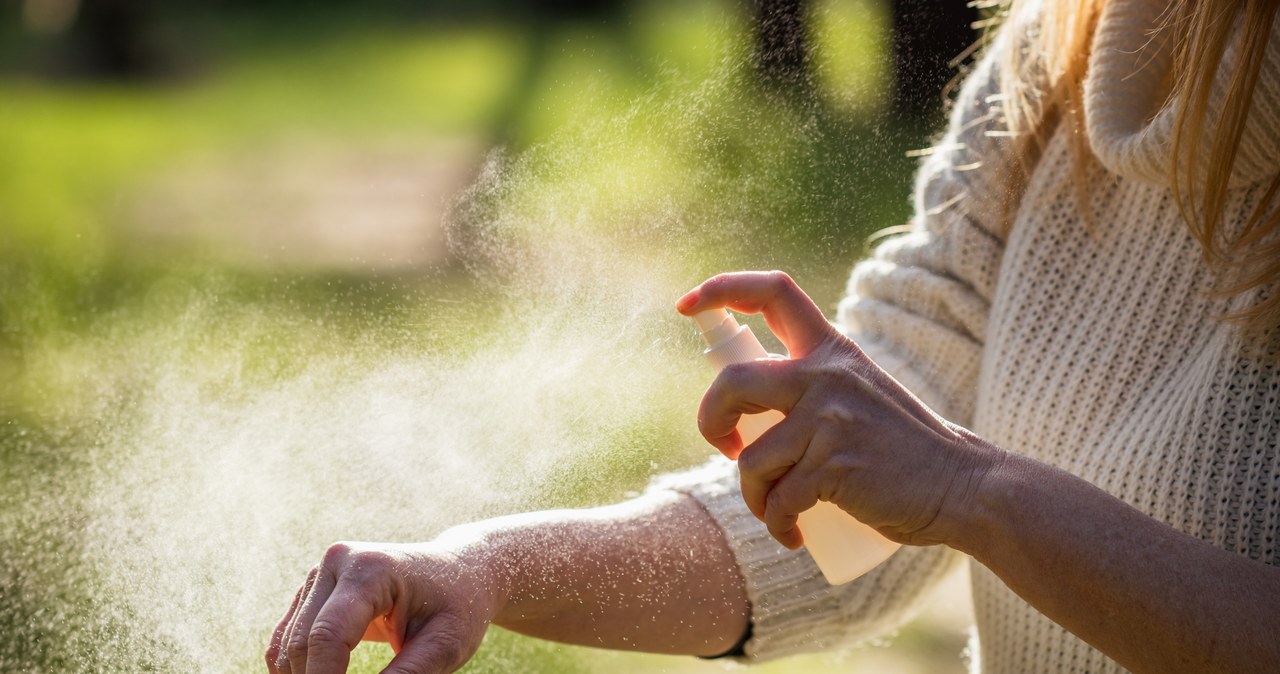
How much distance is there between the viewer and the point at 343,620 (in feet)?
2.65

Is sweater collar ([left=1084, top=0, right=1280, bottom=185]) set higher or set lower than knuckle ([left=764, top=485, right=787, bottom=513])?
higher

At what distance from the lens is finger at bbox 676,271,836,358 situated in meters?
0.83

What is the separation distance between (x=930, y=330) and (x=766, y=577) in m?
0.31

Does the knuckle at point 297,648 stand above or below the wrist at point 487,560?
above

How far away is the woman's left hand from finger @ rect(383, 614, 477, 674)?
239 mm

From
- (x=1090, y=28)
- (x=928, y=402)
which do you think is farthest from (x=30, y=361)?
(x=1090, y=28)

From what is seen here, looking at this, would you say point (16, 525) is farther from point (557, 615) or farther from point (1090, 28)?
point (1090, 28)

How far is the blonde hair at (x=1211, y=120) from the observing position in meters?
0.95

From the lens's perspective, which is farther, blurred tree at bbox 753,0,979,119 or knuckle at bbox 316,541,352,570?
blurred tree at bbox 753,0,979,119

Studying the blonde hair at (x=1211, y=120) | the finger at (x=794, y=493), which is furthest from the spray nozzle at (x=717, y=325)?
the blonde hair at (x=1211, y=120)

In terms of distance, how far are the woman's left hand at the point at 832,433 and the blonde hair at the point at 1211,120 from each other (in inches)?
13.4

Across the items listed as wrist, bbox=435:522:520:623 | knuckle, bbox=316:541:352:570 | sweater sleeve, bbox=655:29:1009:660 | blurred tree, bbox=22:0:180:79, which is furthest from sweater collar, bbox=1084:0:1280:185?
blurred tree, bbox=22:0:180:79

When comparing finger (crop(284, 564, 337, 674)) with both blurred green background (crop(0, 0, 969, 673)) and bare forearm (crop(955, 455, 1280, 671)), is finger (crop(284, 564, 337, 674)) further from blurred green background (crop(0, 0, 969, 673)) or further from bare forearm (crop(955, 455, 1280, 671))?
bare forearm (crop(955, 455, 1280, 671))

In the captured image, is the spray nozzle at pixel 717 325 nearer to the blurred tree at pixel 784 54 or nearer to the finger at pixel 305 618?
the finger at pixel 305 618
